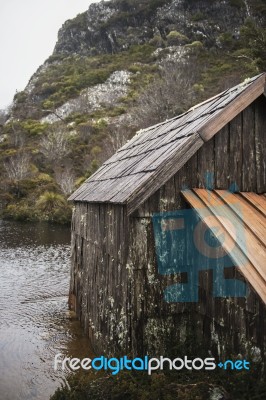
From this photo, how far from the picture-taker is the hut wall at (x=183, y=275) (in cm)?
439

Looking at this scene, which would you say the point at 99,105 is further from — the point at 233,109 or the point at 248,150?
the point at 233,109

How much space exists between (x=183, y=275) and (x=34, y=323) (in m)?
5.74

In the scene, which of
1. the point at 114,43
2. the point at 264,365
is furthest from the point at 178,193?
the point at 114,43

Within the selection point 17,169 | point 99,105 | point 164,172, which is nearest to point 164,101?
point 17,169

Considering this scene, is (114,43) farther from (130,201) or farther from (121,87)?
(130,201)

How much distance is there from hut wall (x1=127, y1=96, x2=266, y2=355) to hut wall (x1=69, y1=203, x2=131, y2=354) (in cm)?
20

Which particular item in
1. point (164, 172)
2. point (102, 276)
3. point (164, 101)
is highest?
point (164, 101)

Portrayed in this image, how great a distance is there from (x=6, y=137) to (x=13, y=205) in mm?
21189

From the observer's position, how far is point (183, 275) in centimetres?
466

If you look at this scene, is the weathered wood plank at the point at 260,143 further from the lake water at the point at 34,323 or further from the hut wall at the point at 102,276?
the lake water at the point at 34,323

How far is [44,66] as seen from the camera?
83.8m

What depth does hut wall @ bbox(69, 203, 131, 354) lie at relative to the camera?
4.73 m

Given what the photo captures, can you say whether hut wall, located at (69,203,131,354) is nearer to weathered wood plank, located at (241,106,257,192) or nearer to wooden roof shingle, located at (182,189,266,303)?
wooden roof shingle, located at (182,189,266,303)

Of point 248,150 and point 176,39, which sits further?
point 176,39
